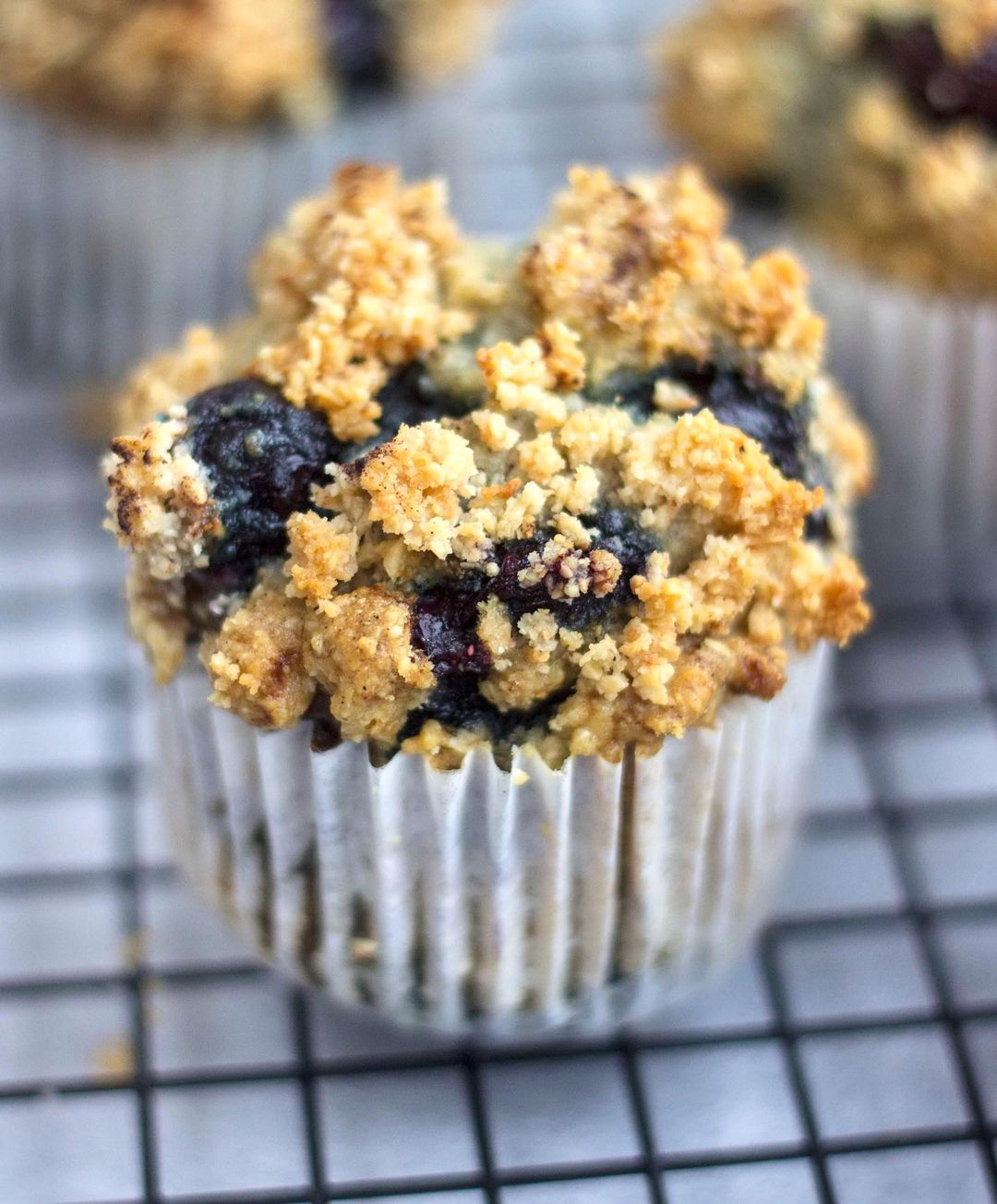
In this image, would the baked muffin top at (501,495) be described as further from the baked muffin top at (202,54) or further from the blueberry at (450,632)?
the baked muffin top at (202,54)

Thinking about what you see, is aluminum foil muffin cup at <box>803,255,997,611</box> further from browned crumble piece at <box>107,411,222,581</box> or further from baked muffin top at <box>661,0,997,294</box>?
browned crumble piece at <box>107,411,222,581</box>

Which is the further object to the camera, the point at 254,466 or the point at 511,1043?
the point at 511,1043

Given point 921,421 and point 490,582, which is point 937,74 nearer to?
point 921,421

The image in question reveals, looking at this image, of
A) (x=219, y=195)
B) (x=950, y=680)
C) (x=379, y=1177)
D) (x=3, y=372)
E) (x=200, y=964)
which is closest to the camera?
(x=379, y=1177)

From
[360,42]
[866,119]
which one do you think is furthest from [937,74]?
[360,42]

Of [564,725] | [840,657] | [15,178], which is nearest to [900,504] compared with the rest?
[840,657]

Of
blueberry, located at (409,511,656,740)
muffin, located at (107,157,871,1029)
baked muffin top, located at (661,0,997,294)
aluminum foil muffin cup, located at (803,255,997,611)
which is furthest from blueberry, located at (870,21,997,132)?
blueberry, located at (409,511,656,740)

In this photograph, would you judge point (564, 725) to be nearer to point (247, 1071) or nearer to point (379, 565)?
point (379, 565)
